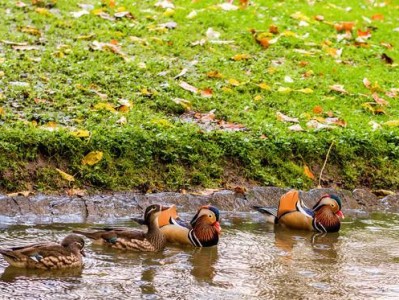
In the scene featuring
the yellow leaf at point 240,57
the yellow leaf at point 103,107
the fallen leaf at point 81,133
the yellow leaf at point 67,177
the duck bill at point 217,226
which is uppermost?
the yellow leaf at point 240,57

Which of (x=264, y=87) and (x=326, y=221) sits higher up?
(x=264, y=87)

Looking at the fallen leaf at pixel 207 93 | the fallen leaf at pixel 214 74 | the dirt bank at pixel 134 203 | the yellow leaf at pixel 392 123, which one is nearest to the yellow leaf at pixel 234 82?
the fallen leaf at pixel 214 74

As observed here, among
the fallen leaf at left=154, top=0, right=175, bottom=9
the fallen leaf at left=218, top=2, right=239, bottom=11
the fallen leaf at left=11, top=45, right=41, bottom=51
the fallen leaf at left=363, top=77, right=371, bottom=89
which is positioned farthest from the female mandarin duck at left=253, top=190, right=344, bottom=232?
the fallen leaf at left=218, top=2, right=239, bottom=11

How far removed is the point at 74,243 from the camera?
784 centimetres

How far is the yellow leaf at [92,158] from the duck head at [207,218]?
1.47 meters

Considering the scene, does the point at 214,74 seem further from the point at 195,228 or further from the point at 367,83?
the point at 195,228

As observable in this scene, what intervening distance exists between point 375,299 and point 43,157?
3.99 meters

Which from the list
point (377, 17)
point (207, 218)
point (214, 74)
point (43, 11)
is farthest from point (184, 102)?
point (377, 17)

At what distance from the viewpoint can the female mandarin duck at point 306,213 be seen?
A: 9547 millimetres

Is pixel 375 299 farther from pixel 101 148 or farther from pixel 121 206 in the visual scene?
pixel 101 148

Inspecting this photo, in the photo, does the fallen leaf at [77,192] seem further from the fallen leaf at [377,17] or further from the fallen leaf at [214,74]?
the fallen leaf at [377,17]

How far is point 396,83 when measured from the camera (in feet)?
43.7

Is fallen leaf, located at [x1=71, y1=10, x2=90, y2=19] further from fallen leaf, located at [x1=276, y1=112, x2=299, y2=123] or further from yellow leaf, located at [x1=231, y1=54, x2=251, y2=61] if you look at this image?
fallen leaf, located at [x1=276, y1=112, x2=299, y2=123]

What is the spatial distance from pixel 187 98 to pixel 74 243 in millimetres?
4268
